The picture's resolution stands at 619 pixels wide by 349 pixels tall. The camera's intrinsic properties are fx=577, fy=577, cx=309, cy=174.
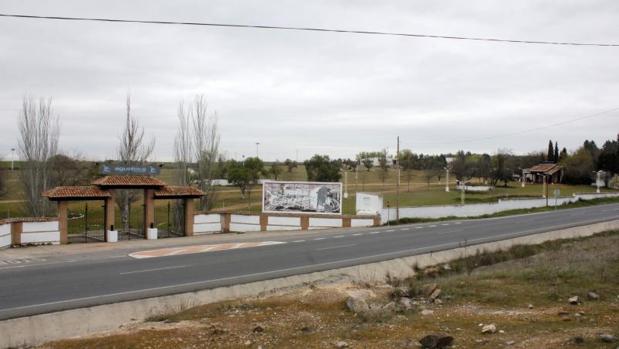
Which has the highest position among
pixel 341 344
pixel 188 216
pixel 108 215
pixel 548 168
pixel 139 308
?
pixel 548 168

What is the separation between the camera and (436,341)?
978 centimetres

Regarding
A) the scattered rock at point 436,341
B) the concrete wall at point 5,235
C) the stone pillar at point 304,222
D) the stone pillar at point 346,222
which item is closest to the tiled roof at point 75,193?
the concrete wall at point 5,235

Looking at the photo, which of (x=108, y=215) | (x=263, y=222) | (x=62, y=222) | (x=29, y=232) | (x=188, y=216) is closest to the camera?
(x=29, y=232)

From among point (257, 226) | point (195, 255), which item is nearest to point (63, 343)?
point (195, 255)

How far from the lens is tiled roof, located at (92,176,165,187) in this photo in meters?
31.0

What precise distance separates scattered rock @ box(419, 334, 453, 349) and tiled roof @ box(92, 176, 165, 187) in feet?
80.9

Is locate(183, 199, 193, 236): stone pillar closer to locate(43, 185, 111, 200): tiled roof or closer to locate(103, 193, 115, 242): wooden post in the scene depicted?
locate(103, 193, 115, 242): wooden post

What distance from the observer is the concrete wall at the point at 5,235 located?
2606cm

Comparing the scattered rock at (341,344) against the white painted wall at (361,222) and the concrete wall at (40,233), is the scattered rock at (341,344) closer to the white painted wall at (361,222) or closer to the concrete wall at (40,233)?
the concrete wall at (40,233)

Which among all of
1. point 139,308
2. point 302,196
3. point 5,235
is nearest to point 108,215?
point 5,235

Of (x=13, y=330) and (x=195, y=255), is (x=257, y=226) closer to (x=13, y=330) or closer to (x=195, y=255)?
(x=195, y=255)

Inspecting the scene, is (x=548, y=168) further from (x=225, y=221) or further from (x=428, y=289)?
(x=428, y=289)

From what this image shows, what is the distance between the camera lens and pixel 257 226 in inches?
1542

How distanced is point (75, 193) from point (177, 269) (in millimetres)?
12180
